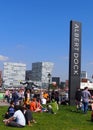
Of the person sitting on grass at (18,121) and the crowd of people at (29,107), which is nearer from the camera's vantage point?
the person sitting on grass at (18,121)

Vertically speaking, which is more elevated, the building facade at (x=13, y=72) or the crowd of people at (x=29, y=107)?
the building facade at (x=13, y=72)

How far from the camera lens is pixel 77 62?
37.1 m

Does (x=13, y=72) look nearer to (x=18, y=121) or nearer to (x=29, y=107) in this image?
(x=29, y=107)

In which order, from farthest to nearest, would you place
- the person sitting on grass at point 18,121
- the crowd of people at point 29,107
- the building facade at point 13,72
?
the building facade at point 13,72
the crowd of people at point 29,107
the person sitting on grass at point 18,121

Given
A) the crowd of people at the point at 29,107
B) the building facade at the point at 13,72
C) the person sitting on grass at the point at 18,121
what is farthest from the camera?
the building facade at the point at 13,72

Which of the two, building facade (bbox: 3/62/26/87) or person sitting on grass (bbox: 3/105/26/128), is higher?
building facade (bbox: 3/62/26/87)

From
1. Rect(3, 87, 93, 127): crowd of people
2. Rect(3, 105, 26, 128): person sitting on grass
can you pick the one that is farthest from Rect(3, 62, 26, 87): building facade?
Rect(3, 105, 26, 128): person sitting on grass

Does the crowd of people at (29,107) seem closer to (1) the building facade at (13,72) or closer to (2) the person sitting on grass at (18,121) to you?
(2) the person sitting on grass at (18,121)

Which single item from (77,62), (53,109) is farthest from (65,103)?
(53,109)

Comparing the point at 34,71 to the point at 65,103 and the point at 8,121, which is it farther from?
the point at 8,121

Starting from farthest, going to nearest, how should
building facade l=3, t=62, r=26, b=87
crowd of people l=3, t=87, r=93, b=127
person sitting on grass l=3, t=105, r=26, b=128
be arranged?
building facade l=3, t=62, r=26, b=87 < crowd of people l=3, t=87, r=93, b=127 < person sitting on grass l=3, t=105, r=26, b=128

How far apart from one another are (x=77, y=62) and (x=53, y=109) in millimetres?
11666

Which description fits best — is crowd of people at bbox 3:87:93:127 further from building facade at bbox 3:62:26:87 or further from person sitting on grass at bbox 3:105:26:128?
building facade at bbox 3:62:26:87

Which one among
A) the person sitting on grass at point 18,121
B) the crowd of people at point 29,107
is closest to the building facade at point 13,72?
the crowd of people at point 29,107
